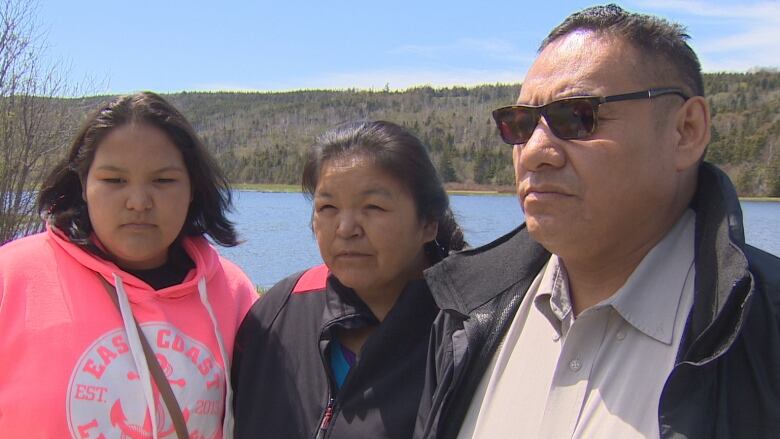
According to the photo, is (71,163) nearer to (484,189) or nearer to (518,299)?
(518,299)

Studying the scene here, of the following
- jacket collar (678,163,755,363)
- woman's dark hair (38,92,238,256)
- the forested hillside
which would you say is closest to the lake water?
woman's dark hair (38,92,238,256)

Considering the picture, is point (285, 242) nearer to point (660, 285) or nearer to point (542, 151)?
point (542, 151)

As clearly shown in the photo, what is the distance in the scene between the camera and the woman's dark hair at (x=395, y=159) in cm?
291

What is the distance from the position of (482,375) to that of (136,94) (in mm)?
1925

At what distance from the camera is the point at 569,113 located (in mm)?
2027

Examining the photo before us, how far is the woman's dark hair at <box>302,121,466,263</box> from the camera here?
291cm

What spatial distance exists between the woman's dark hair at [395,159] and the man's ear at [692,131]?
119 cm

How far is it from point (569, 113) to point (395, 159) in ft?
3.34

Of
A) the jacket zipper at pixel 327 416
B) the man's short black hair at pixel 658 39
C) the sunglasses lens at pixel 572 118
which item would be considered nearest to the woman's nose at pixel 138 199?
the jacket zipper at pixel 327 416

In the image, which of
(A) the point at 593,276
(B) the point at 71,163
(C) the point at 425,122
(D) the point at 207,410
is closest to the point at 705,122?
(A) the point at 593,276

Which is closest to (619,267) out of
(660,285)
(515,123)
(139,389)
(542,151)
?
(660,285)

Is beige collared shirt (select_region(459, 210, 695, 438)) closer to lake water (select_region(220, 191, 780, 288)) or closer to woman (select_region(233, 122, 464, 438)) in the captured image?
woman (select_region(233, 122, 464, 438))

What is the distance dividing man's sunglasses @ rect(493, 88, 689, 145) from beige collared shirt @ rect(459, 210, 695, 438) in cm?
41

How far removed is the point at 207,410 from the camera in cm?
278
